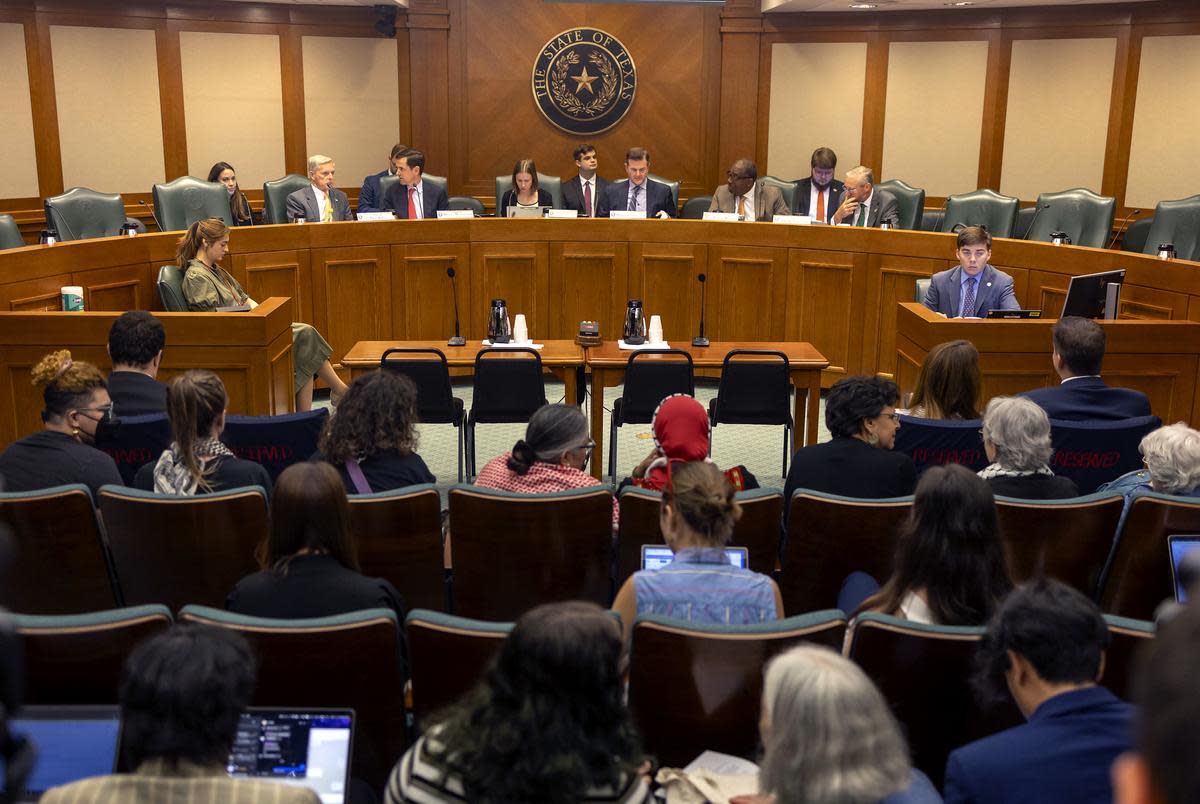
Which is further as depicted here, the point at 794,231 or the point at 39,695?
the point at 794,231

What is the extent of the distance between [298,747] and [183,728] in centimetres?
48

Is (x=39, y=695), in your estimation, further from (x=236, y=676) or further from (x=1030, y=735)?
(x=1030, y=735)

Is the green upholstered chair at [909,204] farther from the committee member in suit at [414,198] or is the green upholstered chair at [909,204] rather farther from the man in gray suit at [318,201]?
the man in gray suit at [318,201]

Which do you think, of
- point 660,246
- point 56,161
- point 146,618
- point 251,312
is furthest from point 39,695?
point 56,161

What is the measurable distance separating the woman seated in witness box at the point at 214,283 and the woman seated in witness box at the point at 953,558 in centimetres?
426

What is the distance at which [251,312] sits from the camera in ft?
18.0

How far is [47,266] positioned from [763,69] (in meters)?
6.69

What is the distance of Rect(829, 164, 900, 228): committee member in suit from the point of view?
792cm

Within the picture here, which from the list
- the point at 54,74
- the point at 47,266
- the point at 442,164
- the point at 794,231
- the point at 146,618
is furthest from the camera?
the point at 442,164

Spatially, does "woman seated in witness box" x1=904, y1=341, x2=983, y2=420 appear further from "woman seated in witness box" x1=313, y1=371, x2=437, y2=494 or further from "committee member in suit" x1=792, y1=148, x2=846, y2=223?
"committee member in suit" x1=792, y1=148, x2=846, y2=223

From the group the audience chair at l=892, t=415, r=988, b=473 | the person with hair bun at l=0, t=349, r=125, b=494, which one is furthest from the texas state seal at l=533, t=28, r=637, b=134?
the person with hair bun at l=0, t=349, r=125, b=494

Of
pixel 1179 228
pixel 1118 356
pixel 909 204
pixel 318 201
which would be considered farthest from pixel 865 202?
pixel 318 201

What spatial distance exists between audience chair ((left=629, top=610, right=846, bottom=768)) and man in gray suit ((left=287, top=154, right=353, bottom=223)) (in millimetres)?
6062

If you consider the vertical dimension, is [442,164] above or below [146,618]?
above
